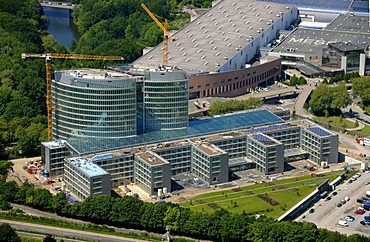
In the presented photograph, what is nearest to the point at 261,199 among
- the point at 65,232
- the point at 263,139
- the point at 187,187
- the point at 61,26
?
the point at 187,187

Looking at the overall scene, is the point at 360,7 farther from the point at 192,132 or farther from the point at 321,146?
the point at 192,132

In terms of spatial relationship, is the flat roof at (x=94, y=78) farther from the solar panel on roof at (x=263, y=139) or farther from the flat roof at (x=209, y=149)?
the solar panel on roof at (x=263, y=139)

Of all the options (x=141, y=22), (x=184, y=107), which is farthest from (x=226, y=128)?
(x=141, y=22)

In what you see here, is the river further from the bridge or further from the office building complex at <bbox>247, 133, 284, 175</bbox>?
the office building complex at <bbox>247, 133, 284, 175</bbox>

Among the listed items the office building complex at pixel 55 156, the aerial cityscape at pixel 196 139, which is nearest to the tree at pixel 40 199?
the aerial cityscape at pixel 196 139

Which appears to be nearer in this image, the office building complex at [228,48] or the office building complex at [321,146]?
the office building complex at [321,146]

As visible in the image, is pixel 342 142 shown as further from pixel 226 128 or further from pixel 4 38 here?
pixel 4 38
